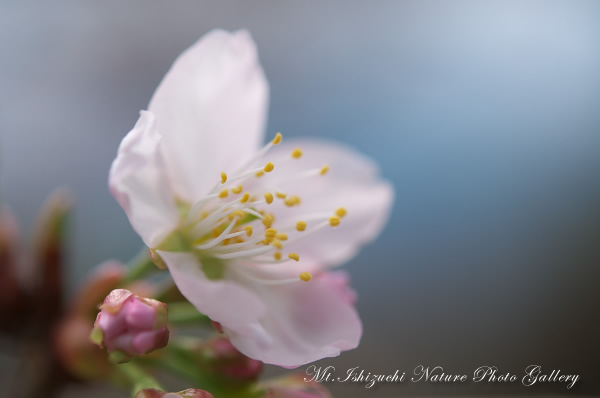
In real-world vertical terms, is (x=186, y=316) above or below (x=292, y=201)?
below

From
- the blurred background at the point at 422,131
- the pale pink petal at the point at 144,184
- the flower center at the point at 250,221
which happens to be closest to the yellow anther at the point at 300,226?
the flower center at the point at 250,221

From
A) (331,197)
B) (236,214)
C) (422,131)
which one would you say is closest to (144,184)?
(236,214)

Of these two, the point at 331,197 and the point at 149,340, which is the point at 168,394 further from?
the point at 331,197

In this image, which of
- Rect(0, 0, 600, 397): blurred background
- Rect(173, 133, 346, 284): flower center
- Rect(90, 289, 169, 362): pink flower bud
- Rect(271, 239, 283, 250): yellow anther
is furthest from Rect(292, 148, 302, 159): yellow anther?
Rect(0, 0, 600, 397): blurred background

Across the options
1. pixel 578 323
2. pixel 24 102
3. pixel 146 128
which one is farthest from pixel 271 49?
pixel 146 128

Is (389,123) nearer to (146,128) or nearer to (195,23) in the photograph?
(195,23)

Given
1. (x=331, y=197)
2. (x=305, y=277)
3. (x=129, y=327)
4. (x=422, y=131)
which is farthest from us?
(x=422, y=131)

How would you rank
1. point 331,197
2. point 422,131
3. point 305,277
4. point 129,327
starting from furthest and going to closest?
point 422,131 → point 331,197 → point 305,277 → point 129,327

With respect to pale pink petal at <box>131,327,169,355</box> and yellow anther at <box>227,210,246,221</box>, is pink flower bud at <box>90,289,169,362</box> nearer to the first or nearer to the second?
pale pink petal at <box>131,327,169,355</box>

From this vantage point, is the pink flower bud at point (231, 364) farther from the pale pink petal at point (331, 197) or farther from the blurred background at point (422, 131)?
the blurred background at point (422, 131)
